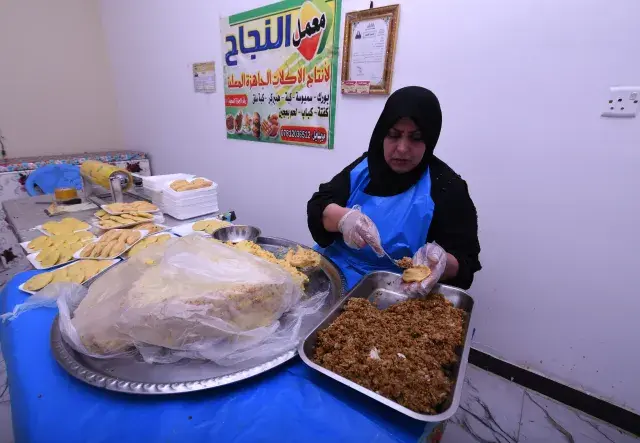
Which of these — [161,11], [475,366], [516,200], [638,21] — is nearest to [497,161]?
[516,200]

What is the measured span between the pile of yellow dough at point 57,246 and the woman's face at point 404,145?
166cm

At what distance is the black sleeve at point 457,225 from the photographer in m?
1.35

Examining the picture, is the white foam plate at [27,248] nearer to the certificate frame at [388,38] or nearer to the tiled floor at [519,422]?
the certificate frame at [388,38]

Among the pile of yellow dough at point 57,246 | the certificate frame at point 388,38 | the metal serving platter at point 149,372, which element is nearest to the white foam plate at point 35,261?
the pile of yellow dough at point 57,246

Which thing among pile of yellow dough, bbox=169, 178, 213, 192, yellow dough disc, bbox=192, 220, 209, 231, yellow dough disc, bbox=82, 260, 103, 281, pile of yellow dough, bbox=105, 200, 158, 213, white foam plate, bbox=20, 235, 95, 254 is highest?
pile of yellow dough, bbox=169, 178, 213, 192

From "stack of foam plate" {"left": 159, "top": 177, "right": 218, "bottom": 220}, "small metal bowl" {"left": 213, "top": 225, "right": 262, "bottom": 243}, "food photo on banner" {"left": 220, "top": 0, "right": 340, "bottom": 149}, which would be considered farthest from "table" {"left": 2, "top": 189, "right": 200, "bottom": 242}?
"food photo on banner" {"left": 220, "top": 0, "right": 340, "bottom": 149}

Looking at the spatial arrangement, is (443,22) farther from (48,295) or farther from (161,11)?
(161,11)

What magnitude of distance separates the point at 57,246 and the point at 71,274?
0.42 meters

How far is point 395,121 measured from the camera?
136cm

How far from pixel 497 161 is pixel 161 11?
3.98 meters

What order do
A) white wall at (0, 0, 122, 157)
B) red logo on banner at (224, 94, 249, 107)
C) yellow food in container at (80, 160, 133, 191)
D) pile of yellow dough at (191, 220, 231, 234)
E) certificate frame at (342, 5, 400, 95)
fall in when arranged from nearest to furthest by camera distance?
pile of yellow dough at (191, 220, 231, 234), certificate frame at (342, 5, 400, 95), yellow food in container at (80, 160, 133, 191), red logo on banner at (224, 94, 249, 107), white wall at (0, 0, 122, 157)

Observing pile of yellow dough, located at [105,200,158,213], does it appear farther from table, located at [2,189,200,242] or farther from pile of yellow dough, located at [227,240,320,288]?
pile of yellow dough, located at [227,240,320,288]

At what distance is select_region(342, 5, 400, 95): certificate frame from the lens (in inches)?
80.0

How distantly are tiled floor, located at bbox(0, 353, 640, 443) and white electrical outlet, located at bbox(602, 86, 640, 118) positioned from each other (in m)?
1.77
